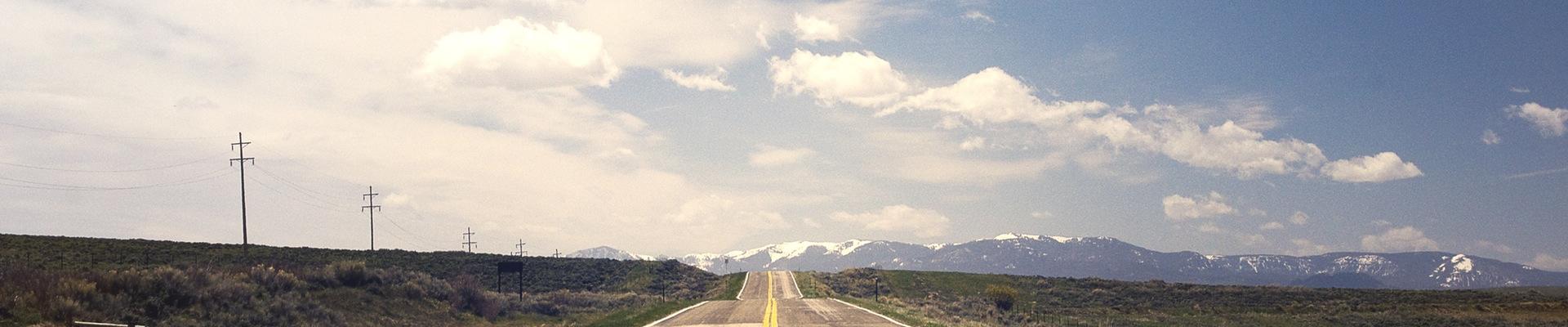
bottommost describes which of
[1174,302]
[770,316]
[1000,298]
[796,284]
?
[1174,302]

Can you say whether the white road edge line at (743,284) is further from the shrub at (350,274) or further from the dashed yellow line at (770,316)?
the shrub at (350,274)

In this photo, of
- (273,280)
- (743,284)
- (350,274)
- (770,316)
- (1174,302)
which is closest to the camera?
(273,280)

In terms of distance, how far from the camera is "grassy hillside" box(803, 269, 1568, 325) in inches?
2645

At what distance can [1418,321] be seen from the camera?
65.7 metres

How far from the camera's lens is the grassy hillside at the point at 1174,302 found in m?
67.2

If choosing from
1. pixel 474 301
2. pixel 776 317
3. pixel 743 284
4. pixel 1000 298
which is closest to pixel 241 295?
pixel 474 301

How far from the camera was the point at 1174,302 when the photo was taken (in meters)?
91.9

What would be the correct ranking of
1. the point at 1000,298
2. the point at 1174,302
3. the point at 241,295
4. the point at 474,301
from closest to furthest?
1. the point at 241,295
2. the point at 474,301
3. the point at 1000,298
4. the point at 1174,302

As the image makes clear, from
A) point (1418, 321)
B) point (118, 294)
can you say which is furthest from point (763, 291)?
point (118, 294)

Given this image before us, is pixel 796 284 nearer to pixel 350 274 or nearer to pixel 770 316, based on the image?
pixel 770 316

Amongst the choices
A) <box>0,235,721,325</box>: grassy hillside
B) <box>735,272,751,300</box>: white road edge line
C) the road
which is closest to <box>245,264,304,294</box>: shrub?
<box>0,235,721,325</box>: grassy hillside

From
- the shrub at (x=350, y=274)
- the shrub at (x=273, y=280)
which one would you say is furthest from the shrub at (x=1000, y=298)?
the shrub at (x=273, y=280)

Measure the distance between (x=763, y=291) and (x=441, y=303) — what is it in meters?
50.0

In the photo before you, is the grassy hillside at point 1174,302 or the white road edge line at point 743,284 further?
the white road edge line at point 743,284
